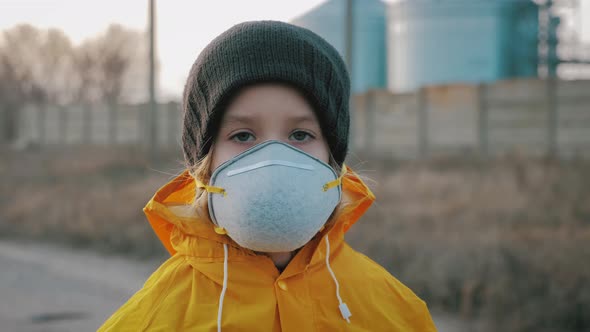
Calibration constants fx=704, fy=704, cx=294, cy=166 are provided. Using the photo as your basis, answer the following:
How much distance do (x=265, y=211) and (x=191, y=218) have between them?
33 centimetres

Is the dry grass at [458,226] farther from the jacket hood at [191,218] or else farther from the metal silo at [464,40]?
the metal silo at [464,40]

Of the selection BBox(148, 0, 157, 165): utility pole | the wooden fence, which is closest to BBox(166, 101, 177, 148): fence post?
the wooden fence

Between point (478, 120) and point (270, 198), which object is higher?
point (478, 120)

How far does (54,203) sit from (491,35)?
13304mm

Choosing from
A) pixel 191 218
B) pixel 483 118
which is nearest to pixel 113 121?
pixel 483 118

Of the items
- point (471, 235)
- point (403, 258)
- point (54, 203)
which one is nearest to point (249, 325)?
point (403, 258)

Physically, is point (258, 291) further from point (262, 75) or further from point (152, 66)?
point (152, 66)

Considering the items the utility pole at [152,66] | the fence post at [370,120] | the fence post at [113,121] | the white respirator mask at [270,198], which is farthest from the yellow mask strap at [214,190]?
the fence post at [113,121]

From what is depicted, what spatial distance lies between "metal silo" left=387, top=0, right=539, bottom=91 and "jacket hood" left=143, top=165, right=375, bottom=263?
60.9 feet

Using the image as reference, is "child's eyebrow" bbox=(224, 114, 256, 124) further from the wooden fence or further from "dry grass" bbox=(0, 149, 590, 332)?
the wooden fence

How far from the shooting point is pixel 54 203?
12.9m

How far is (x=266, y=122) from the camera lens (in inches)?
84.2

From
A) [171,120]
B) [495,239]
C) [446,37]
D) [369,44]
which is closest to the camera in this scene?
Answer: [495,239]

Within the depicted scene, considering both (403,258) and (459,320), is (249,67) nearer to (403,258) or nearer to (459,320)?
(459,320)
